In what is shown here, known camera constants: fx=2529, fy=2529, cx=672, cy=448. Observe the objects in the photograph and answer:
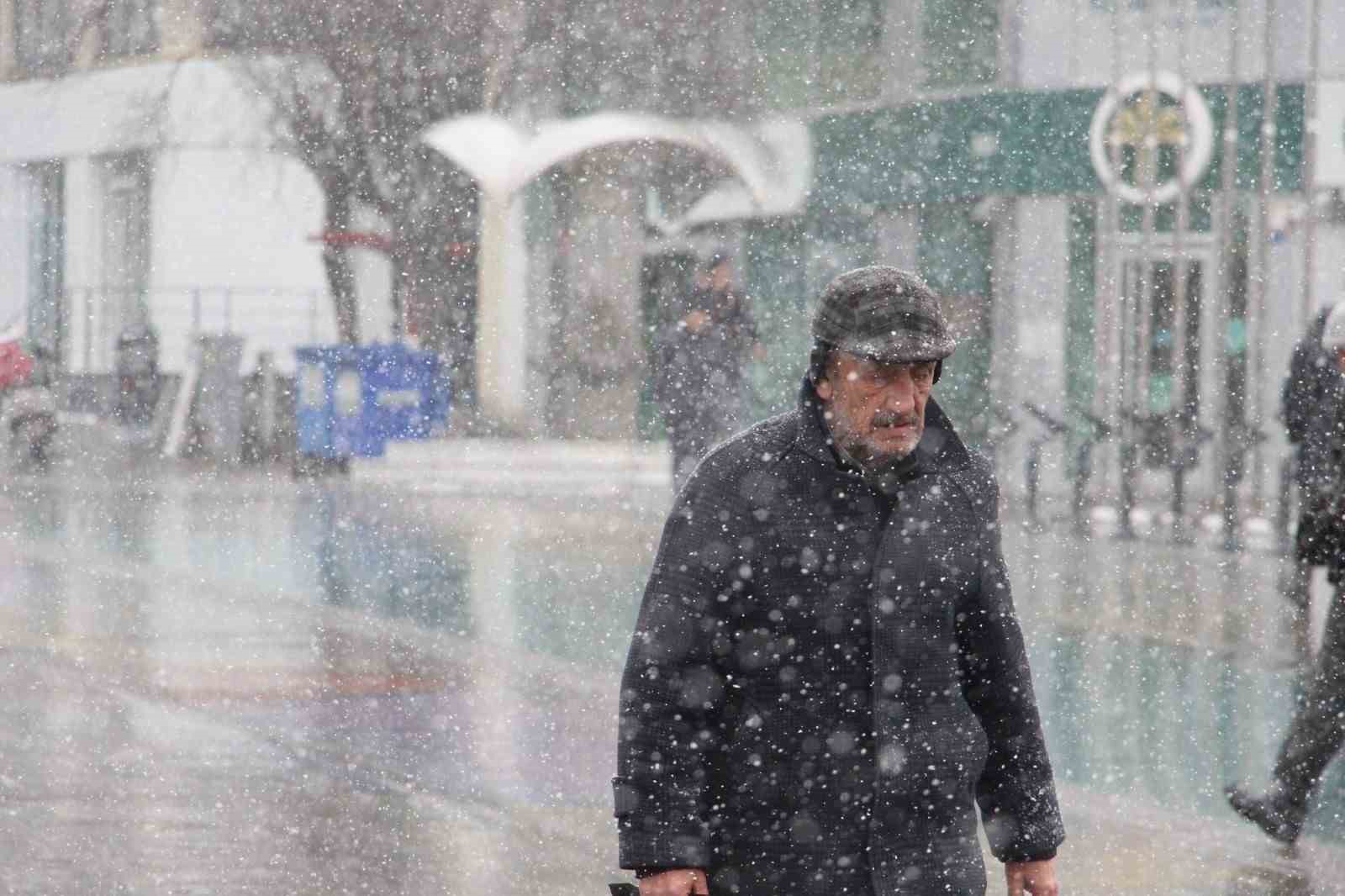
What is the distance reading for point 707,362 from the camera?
46.2 ft

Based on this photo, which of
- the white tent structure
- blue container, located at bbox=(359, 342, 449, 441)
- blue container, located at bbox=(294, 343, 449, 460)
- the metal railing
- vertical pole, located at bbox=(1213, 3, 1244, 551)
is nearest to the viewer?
vertical pole, located at bbox=(1213, 3, 1244, 551)

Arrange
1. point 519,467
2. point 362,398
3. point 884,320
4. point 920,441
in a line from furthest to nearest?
point 519,467
point 362,398
point 920,441
point 884,320

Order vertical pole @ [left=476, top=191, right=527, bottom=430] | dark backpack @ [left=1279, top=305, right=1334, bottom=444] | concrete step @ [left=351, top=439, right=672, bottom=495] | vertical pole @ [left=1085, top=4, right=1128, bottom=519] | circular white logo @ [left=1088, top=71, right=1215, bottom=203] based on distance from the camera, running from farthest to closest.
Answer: vertical pole @ [left=476, top=191, right=527, bottom=430]
concrete step @ [left=351, top=439, right=672, bottom=495]
vertical pole @ [left=1085, top=4, right=1128, bottom=519]
circular white logo @ [left=1088, top=71, right=1215, bottom=203]
dark backpack @ [left=1279, top=305, right=1334, bottom=444]

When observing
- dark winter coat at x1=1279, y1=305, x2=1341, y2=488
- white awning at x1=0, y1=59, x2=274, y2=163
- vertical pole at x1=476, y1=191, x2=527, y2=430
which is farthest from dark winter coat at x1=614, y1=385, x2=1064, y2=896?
white awning at x1=0, y1=59, x2=274, y2=163

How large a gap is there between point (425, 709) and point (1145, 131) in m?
10.6

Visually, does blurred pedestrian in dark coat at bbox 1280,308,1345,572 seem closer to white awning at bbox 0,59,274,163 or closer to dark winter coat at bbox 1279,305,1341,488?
dark winter coat at bbox 1279,305,1341,488

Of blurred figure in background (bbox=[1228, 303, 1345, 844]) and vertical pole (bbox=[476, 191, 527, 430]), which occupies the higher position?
vertical pole (bbox=[476, 191, 527, 430])

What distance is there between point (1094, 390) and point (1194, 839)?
55.3ft

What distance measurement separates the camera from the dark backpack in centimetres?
1096

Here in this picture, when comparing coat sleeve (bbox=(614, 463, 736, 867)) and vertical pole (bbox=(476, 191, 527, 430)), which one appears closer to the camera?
coat sleeve (bbox=(614, 463, 736, 867))

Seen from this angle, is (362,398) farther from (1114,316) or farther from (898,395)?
(898,395)

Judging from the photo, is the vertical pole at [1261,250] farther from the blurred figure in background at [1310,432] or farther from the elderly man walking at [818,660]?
the elderly man walking at [818,660]

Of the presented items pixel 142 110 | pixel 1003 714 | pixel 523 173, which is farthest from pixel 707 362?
pixel 142 110

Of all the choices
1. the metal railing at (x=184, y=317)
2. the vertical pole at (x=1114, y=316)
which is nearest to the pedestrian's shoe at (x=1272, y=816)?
the vertical pole at (x=1114, y=316)
